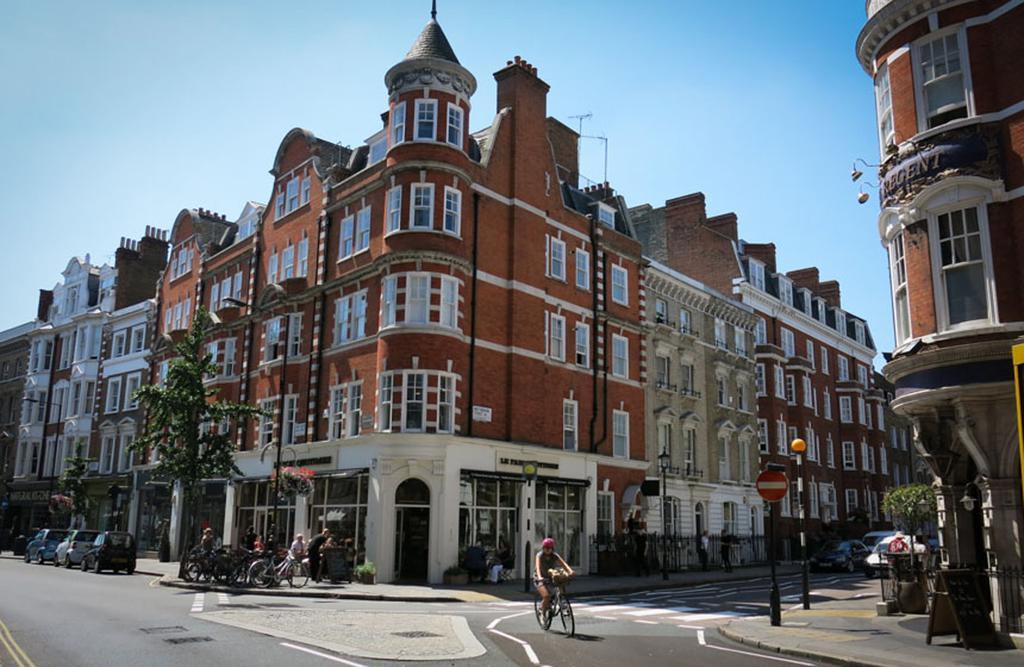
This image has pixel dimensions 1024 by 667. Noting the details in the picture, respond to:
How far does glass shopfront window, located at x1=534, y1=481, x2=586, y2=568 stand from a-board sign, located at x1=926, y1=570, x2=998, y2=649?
19654mm

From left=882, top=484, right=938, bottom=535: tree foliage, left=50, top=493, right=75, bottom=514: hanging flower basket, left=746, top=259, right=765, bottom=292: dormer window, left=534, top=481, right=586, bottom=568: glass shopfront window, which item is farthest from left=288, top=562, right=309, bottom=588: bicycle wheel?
left=746, top=259, right=765, bottom=292: dormer window

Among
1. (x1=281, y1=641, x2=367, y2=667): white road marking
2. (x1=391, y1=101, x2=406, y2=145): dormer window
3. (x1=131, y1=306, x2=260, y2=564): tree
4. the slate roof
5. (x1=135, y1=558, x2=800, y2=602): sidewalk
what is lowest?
(x1=135, y1=558, x2=800, y2=602): sidewalk

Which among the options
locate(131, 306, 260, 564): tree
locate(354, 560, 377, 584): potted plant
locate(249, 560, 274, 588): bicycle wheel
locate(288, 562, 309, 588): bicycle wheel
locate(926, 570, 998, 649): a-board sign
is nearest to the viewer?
locate(926, 570, 998, 649): a-board sign

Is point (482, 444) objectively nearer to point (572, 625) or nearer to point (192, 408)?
point (192, 408)

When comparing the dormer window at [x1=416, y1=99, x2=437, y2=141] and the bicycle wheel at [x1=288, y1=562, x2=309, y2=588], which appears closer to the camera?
the bicycle wheel at [x1=288, y1=562, x2=309, y2=588]

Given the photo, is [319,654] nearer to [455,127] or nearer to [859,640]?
[859,640]

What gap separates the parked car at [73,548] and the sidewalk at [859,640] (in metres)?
30.4

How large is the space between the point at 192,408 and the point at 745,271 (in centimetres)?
3452

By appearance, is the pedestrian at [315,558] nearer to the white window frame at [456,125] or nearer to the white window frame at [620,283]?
the white window frame at [456,125]

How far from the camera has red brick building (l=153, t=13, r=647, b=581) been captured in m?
29.6

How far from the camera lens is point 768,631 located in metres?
16.0

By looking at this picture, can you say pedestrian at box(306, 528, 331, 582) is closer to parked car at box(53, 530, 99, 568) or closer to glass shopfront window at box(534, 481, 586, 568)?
glass shopfront window at box(534, 481, 586, 568)

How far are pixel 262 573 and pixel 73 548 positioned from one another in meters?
16.0

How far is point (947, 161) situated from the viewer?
16578 millimetres
